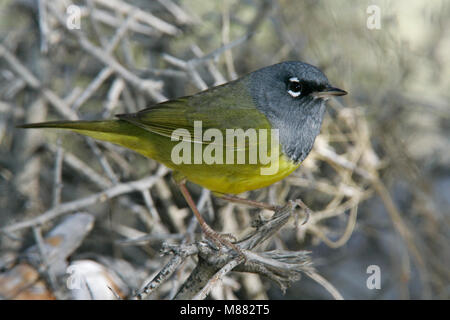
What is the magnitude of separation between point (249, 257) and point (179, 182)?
1.00 metres

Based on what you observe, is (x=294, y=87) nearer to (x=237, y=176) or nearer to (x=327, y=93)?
(x=327, y=93)

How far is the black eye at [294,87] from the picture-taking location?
339 cm

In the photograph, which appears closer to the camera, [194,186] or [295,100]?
[295,100]

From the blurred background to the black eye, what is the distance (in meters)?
0.82

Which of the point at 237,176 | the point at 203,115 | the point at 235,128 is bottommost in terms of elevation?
the point at 237,176

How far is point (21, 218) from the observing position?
4336mm

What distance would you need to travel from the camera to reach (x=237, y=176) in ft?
10.3

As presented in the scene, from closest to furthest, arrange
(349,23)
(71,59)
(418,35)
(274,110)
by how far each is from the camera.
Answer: (274,110), (71,59), (349,23), (418,35)

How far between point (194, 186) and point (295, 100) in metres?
1.69

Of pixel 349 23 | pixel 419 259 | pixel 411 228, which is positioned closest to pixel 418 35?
pixel 349 23

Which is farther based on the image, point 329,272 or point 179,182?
point 329,272

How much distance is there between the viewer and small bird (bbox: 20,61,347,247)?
314 centimetres

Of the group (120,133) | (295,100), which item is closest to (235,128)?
(295,100)
